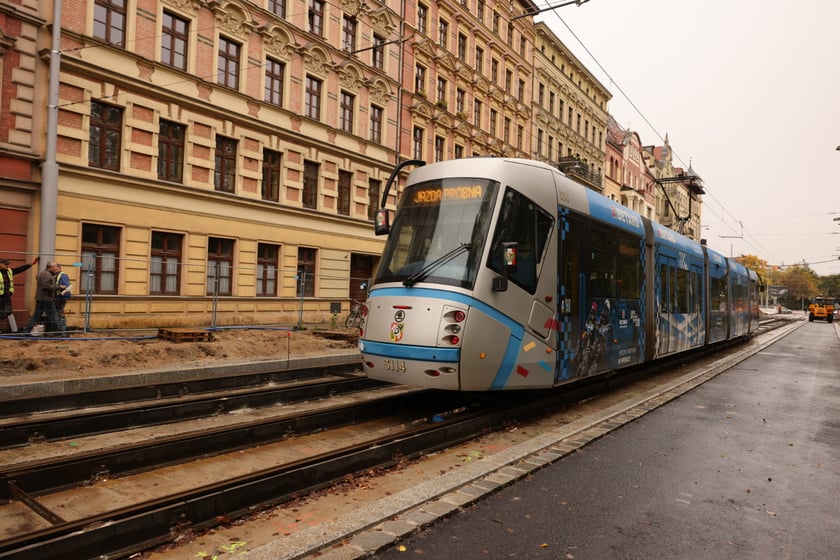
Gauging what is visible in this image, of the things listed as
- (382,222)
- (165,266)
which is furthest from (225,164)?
(382,222)

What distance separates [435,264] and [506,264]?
2.82ft

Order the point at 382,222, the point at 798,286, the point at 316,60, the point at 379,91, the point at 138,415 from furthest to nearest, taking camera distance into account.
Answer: the point at 798,286 → the point at 379,91 → the point at 316,60 → the point at 382,222 → the point at 138,415

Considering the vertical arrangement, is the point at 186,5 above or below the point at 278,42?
below

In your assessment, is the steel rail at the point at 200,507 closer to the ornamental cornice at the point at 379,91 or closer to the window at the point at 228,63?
the window at the point at 228,63

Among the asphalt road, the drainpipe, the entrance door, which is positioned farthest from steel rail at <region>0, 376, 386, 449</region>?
the entrance door

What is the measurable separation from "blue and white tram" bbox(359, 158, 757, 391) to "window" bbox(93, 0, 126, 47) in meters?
12.8

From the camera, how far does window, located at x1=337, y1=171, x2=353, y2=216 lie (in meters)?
→ 23.7

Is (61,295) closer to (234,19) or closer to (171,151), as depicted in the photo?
(171,151)

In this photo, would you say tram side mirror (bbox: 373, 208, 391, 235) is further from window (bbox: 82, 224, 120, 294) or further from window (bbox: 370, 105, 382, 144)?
window (bbox: 370, 105, 382, 144)

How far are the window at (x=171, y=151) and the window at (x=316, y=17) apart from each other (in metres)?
7.29

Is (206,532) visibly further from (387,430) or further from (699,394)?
(699,394)

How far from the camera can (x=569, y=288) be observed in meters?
8.33

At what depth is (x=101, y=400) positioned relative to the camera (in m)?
8.11

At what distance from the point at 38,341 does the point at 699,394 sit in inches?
504
